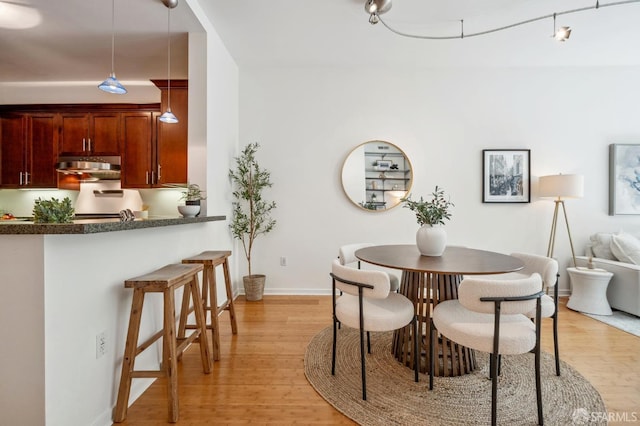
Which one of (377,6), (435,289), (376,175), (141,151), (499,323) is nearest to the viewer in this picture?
(499,323)

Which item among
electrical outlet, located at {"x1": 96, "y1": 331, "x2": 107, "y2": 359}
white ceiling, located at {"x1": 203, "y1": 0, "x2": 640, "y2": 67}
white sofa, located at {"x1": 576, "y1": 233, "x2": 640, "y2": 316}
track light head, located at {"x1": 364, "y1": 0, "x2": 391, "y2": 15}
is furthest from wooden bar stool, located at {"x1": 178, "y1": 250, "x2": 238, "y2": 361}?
white sofa, located at {"x1": 576, "y1": 233, "x2": 640, "y2": 316}

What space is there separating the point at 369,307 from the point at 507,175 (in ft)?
10.0

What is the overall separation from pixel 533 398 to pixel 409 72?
3.66 metres

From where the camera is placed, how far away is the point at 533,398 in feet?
5.79

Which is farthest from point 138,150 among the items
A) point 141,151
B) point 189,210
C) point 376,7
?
point 376,7

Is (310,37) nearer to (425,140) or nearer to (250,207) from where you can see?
(425,140)

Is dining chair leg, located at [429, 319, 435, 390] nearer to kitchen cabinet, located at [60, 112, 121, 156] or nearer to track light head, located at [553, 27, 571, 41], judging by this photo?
track light head, located at [553, 27, 571, 41]

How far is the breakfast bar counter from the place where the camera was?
1.23 m

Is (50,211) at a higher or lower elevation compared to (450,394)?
higher

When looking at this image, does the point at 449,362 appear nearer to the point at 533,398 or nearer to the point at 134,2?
the point at 533,398

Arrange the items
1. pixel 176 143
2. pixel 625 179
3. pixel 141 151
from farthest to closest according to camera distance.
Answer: pixel 141 151
pixel 625 179
pixel 176 143

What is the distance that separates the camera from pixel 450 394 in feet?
5.88

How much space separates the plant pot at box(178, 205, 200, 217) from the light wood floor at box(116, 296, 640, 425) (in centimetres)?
116

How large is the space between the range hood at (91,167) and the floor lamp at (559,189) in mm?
5614
